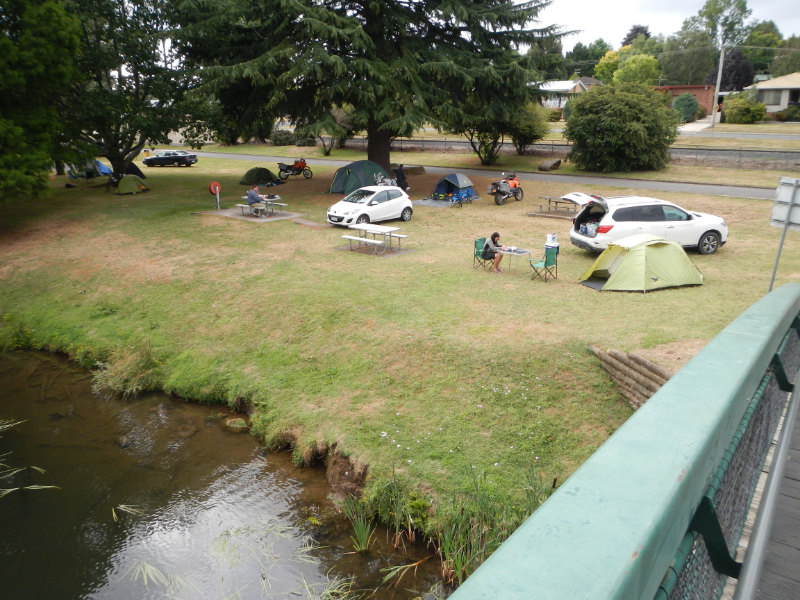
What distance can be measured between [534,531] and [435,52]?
28824mm

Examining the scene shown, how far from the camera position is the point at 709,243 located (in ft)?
55.1

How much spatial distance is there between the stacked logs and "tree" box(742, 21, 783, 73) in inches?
3377

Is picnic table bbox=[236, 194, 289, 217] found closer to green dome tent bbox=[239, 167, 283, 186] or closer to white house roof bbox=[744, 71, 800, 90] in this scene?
green dome tent bbox=[239, 167, 283, 186]

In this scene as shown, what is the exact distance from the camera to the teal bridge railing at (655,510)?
3.19ft

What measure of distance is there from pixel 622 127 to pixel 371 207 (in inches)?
673

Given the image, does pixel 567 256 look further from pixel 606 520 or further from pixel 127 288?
pixel 606 520

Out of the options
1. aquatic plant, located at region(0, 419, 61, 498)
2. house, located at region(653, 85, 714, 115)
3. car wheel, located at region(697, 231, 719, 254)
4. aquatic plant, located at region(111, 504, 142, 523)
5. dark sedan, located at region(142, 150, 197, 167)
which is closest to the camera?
aquatic plant, located at region(111, 504, 142, 523)

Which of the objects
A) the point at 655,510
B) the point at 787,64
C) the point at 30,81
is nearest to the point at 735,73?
the point at 787,64

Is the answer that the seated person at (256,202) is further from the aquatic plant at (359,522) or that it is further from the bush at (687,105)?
the bush at (687,105)

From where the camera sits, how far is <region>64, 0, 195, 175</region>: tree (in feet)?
84.5

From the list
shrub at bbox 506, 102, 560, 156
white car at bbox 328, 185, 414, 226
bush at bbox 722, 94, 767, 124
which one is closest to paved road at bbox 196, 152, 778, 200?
shrub at bbox 506, 102, 560, 156

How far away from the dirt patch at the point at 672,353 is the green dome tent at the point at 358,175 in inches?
754

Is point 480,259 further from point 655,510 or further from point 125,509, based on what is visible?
point 655,510

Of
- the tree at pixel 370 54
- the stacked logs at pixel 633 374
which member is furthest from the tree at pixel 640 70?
the stacked logs at pixel 633 374
